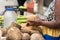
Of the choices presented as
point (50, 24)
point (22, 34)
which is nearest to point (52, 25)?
point (50, 24)

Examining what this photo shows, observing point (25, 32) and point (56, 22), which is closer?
point (56, 22)

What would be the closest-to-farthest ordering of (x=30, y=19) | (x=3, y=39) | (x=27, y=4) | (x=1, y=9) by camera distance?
(x=3, y=39) < (x=30, y=19) < (x=1, y=9) < (x=27, y=4)

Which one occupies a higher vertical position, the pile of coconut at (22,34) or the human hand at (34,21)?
Result: the human hand at (34,21)

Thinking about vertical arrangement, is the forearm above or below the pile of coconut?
above

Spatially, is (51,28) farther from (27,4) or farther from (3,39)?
(27,4)

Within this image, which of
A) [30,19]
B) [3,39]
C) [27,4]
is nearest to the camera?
[3,39]

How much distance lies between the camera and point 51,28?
0.89 m

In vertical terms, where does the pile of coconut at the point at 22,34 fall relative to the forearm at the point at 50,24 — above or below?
below

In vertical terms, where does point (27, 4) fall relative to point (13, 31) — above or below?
below

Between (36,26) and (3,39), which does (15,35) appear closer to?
(3,39)

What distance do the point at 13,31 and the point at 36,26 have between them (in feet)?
0.52

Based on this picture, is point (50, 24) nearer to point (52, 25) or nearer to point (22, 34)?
point (52, 25)

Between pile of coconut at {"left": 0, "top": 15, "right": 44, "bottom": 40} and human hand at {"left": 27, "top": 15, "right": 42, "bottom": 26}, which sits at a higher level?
human hand at {"left": 27, "top": 15, "right": 42, "bottom": 26}

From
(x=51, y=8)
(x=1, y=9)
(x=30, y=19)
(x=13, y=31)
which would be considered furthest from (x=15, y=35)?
(x=1, y=9)
